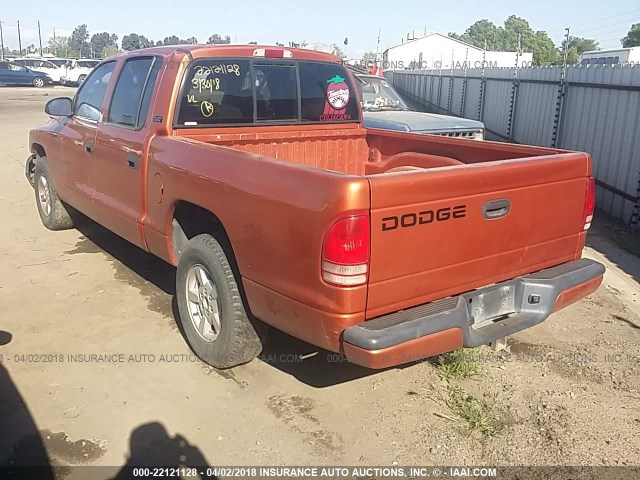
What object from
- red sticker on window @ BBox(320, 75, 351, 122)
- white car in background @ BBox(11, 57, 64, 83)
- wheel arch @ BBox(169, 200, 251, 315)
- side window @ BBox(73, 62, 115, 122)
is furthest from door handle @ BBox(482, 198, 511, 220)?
white car in background @ BBox(11, 57, 64, 83)

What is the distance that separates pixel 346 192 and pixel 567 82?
8.97 metres

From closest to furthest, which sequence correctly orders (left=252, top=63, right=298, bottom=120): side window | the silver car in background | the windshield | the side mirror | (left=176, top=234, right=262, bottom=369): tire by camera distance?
1. (left=176, top=234, right=262, bottom=369): tire
2. (left=252, top=63, right=298, bottom=120): side window
3. the side mirror
4. the silver car in background
5. the windshield

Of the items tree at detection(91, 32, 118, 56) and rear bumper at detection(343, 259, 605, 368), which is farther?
tree at detection(91, 32, 118, 56)

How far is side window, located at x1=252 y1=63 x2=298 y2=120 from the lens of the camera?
4.84m

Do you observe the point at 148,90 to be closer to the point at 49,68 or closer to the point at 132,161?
the point at 132,161

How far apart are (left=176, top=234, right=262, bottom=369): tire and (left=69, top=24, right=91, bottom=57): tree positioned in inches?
Answer: 5324

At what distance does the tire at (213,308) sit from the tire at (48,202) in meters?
3.24

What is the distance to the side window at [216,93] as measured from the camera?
4438mm

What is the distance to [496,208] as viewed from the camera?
10.9ft

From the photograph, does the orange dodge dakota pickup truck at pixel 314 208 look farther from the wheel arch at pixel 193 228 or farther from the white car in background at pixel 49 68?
the white car in background at pixel 49 68

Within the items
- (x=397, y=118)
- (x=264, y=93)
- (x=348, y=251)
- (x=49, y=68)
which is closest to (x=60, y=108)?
(x=264, y=93)

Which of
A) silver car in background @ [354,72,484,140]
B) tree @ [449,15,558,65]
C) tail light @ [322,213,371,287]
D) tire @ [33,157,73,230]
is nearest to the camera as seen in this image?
tail light @ [322,213,371,287]

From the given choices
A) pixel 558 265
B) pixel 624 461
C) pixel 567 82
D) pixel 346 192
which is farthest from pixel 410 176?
pixel 567 82

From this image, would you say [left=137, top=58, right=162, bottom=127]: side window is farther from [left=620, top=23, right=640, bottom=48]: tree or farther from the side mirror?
[left=620, top=23, right=640, bottom=48]: tree
